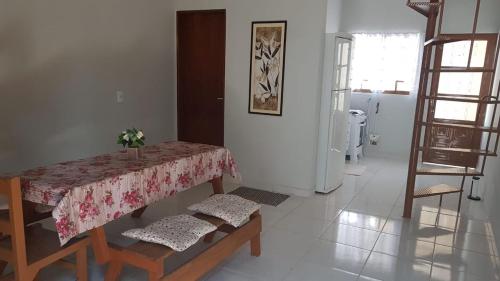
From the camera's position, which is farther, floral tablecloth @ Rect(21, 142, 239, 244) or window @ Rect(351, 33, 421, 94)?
window @ Rect(351, 33, 421, 94)

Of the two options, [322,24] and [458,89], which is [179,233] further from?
[458,89]

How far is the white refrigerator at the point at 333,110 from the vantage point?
4148mm

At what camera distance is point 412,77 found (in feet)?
19.8

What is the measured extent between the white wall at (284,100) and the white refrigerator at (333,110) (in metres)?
0.11

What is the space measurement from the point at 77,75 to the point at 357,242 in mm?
3020

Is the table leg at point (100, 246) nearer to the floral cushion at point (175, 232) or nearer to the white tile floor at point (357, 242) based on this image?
the floral cushion at point (175, 232)

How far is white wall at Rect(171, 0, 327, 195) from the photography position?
412 centimetres

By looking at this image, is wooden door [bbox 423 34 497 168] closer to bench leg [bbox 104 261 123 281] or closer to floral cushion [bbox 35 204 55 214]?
bench leg [bbox 104 261 123 281]

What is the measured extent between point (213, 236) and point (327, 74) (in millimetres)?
2152

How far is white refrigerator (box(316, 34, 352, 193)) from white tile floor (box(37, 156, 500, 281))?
0.88 ft

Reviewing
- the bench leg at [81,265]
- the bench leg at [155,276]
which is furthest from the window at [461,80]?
the bench leg at [81,265]

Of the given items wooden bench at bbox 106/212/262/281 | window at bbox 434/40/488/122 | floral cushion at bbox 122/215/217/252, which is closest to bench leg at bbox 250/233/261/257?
wooden bench at bbox 106/212/262/281

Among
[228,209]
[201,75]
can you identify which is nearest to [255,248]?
[228,209]

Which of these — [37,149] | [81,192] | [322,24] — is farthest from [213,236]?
[322,24]
